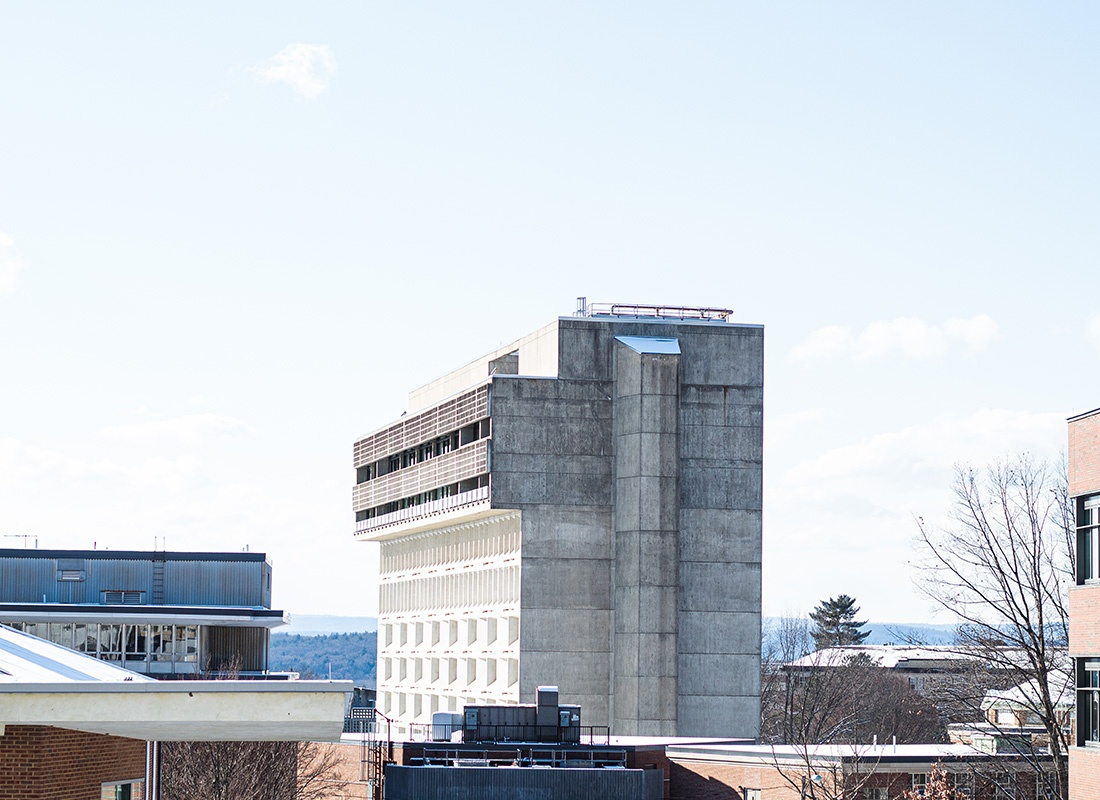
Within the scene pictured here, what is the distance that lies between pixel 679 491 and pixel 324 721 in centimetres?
7405

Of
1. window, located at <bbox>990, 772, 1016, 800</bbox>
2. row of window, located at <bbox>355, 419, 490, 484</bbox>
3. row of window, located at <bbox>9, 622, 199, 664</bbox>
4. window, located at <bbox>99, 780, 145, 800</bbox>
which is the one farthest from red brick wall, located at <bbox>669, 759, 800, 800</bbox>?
window, located at <bbox>99, 780, 145, 800</bbox>

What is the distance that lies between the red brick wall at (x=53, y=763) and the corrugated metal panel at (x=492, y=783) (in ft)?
121

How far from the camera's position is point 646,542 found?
9588 centimetres

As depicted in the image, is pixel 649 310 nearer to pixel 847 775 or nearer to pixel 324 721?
pixel 847 775

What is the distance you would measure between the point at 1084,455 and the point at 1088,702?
20.9ft

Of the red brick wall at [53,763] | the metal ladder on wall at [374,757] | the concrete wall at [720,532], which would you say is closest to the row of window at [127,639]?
the metal ladder on wall at [374,757]

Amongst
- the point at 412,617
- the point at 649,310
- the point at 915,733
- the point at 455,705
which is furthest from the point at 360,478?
the point at 915,733

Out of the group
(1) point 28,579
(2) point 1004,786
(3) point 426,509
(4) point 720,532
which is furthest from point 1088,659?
(3) point 426,509

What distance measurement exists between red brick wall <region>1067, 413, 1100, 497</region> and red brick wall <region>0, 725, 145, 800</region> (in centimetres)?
2727

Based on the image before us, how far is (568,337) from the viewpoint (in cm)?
9806

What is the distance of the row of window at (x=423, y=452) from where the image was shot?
101625 mm

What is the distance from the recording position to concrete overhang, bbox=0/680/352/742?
23.0 m

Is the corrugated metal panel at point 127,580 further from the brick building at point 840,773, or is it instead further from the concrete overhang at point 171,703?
the concrete overhang at point 171,703

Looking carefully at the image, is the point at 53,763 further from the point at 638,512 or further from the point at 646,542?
the point at 638,512
